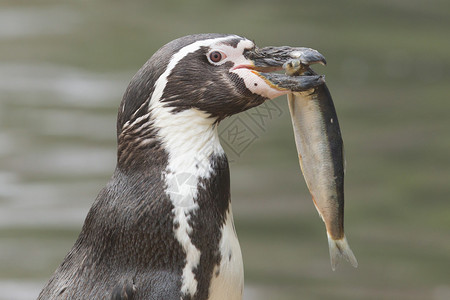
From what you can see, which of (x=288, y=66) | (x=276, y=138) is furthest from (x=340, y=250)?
(x=276, y=138)

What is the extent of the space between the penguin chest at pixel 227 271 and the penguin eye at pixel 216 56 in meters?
0.59

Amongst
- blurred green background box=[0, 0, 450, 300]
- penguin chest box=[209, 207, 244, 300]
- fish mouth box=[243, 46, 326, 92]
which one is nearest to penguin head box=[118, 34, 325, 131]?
fish mouth box=[243, 46, 326, 92]

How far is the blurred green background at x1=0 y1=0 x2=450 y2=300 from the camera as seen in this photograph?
6680 millimetres

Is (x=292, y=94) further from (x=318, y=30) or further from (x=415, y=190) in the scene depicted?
(x=318, y=30)

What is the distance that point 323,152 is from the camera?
3727 mm

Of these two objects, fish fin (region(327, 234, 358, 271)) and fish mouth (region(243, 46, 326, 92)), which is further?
fish fin (region(327, 234, 358, 271))

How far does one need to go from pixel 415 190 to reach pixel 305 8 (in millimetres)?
6084

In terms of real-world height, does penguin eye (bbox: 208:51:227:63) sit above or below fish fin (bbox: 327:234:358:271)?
above

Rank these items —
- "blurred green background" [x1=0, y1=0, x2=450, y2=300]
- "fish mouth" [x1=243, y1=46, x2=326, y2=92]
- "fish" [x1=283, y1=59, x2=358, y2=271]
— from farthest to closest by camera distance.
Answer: "blurred green background" [x1=0, y1=0, x2=450, y2=300] → "fish" [x1=283, y1=59, x2=358, y2=271] → "fish mouth" [x1=243, y1=46, x2=326, y2=92]

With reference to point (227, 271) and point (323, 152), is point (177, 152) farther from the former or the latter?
point (323, 152)

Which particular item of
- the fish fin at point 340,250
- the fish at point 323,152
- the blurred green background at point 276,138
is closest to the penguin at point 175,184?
the fish at point 323,152

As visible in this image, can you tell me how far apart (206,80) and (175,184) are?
42 centimetres

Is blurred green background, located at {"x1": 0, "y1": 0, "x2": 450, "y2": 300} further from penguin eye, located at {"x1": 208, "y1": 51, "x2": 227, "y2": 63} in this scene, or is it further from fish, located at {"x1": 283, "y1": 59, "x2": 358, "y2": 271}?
penguin eye, located at {"x1": 208, "y1": 51, "x2": 227, "y2": 63}

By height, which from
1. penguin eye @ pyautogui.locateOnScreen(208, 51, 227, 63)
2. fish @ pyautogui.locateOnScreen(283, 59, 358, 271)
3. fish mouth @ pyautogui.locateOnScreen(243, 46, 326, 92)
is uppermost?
penguin eye @ pyautogui.locateOnScreen(208, 51, 227, 63)
